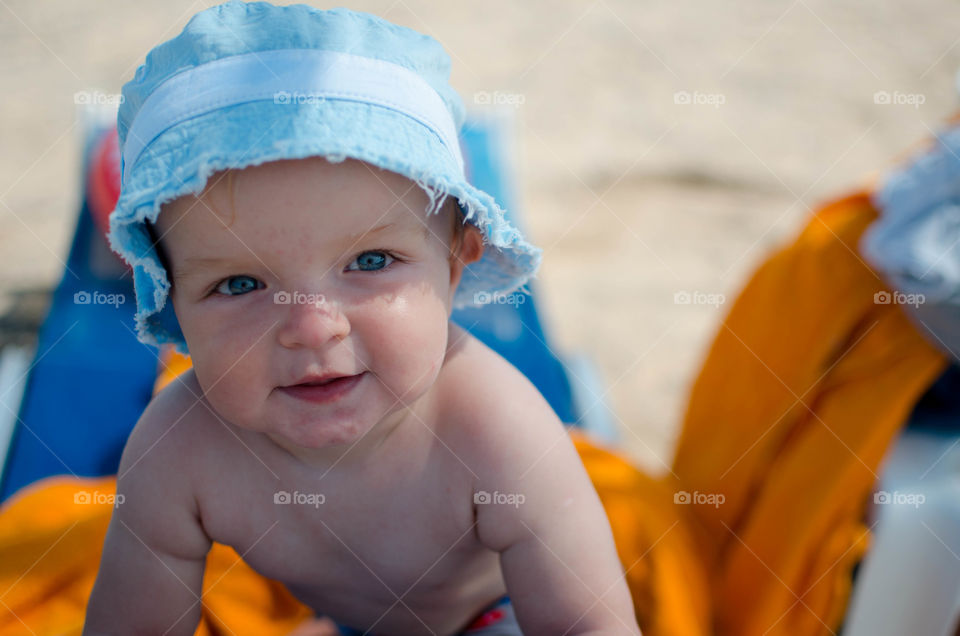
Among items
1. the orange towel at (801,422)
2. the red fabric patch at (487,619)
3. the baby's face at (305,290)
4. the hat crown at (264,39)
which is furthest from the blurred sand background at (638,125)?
the hat crown at (264,39)

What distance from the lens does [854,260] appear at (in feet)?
4.90

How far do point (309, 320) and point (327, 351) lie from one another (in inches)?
1.7

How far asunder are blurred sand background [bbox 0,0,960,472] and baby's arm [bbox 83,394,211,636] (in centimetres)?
152

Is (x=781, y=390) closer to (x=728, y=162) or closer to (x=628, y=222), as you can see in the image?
(x=628, y=222)

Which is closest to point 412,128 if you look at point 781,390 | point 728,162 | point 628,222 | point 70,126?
point 781,390

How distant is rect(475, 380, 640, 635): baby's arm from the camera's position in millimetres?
925

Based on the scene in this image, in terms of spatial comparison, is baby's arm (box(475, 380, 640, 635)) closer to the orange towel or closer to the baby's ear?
the baby's ear

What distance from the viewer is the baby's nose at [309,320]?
780mm

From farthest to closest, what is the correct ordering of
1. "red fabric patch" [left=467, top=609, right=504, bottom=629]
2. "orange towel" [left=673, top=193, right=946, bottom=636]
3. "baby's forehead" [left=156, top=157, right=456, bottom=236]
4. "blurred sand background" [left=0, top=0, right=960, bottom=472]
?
"blurred sand background" [left=0, top=0, right=960, bottom=472]
"orange towel" [left=673, top=193, right=946, bottom=636]
"red fabric patch" [left=467, top=609, right=504, bottom=629]
"baby's forehead" [left=156, top=157, right=456, bottom=236]

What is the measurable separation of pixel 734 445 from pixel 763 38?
3.39 meters

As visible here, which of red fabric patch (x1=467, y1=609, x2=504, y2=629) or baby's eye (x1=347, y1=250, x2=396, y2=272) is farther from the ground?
baby's eye (x1=347, y1=250, x2=396, y2=272)

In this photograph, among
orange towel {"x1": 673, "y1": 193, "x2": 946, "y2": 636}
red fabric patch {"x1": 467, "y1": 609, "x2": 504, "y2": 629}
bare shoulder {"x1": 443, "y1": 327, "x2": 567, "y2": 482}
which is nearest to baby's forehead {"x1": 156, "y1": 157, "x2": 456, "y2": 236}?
bare shoulder {"x1": 443, "y1": 327, "x2": 567, "y2": 482}

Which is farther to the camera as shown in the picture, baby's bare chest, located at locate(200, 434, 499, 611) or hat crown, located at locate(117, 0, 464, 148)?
baby's bare chest, located at locate(200, 434, 499, 611)

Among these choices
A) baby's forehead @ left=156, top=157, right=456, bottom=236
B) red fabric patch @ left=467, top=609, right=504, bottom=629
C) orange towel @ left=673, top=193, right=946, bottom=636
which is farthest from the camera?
orange towel @ left=673, top=193, right=946, bottom=636
